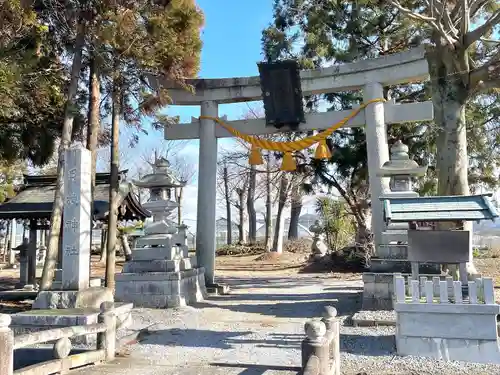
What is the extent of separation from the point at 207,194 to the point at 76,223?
5.23 m

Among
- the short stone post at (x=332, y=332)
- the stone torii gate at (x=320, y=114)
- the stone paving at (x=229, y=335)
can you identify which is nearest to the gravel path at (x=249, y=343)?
A: the stone paving at (x=229, y=335)

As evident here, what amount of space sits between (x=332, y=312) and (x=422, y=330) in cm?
172

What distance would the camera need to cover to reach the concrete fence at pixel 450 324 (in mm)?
5973

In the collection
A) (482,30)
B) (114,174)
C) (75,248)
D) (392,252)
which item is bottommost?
(392,252)

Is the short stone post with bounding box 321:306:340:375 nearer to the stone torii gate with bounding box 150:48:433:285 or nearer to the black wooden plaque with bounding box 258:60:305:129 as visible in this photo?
the stone torii gate with bounding box 150:48:433:285

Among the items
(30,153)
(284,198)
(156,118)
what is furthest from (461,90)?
(284,198)

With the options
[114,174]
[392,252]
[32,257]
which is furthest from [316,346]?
[32,257]

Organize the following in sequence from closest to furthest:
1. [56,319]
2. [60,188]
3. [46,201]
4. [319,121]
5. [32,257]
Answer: [56,319] < [60,188] < [319,121] < [46,201] < [32,257]

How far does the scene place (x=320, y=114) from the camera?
1218 cm

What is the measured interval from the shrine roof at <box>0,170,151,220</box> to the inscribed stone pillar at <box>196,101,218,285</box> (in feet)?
7.09

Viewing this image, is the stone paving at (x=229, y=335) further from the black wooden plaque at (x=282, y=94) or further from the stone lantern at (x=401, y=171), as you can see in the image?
the black wooden plaque at (x=282, y=94)

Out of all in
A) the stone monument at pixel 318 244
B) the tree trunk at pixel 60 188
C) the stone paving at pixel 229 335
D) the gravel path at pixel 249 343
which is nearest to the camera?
the gravel path at pixel 249 343

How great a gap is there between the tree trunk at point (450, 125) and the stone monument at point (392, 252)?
73cm

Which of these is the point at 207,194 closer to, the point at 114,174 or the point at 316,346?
the point at 114,174
